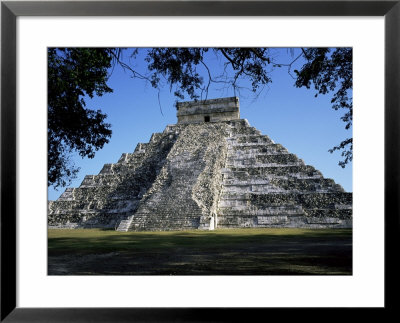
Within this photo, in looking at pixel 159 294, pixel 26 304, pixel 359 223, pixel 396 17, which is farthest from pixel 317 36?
pixel 26 304

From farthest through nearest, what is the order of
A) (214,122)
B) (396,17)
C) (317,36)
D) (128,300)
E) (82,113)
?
(214,122) → (82,113) → (317,36) → (128,300) → (396,17)

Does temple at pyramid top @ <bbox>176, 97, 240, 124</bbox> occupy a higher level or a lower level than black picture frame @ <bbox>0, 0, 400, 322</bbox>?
higher

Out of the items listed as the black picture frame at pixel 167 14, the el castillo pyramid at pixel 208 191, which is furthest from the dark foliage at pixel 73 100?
the el castillo pyramid at pixel 208 191

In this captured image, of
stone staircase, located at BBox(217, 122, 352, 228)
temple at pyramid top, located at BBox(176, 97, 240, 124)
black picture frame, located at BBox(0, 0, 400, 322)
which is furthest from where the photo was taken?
temple at pyramid top, located at BBox(176, 97, 240, 124)

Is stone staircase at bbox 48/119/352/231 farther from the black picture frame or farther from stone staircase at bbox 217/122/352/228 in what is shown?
the black picture frame

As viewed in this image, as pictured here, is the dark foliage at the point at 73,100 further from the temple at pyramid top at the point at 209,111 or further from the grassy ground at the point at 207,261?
the temple at pyramid top at the point at 209,111

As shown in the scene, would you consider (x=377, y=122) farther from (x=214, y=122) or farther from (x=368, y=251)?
(x=214, y=122)

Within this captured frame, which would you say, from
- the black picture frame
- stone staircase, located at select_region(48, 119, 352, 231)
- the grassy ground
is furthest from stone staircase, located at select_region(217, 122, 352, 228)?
the black picture frame
